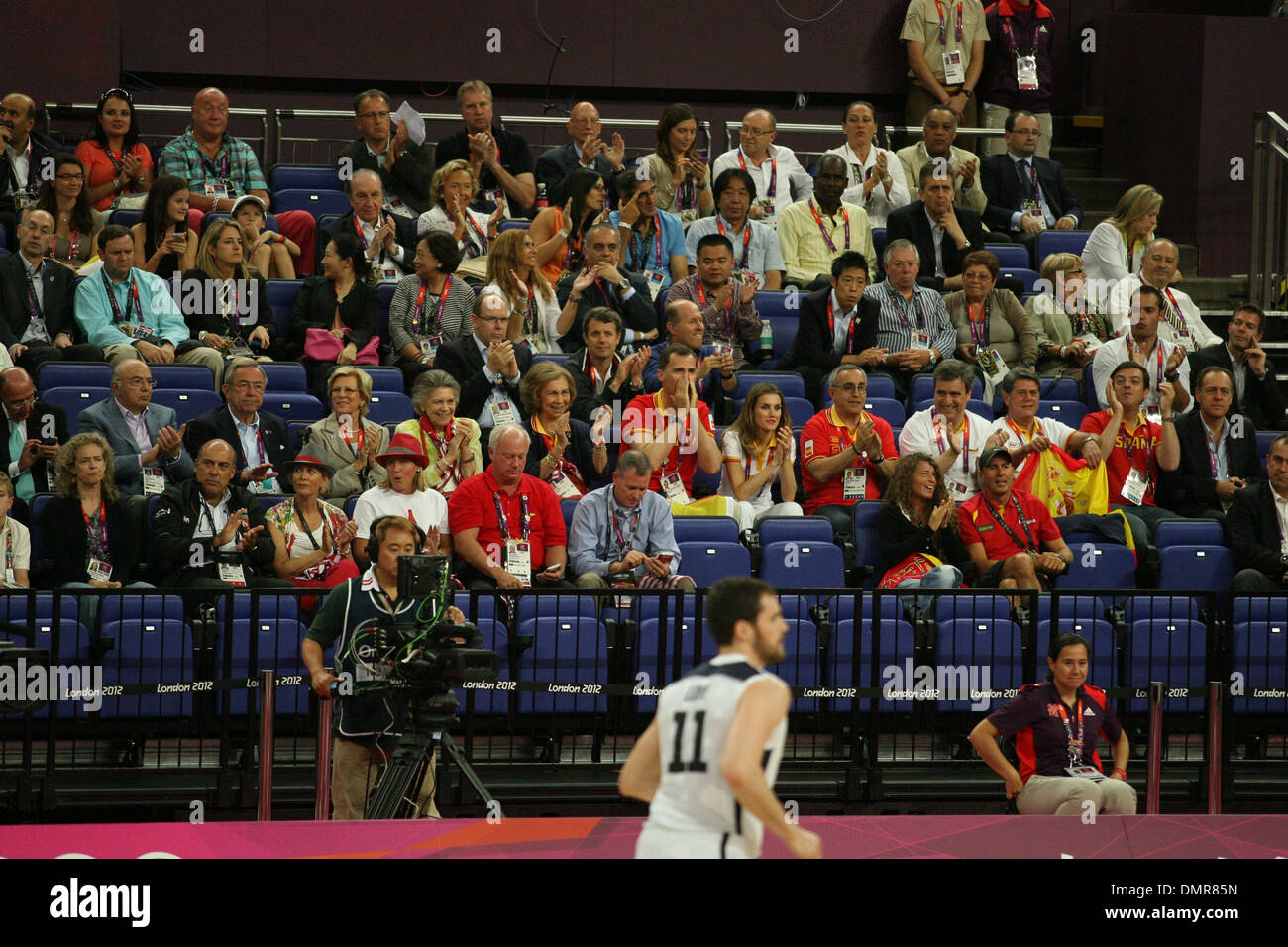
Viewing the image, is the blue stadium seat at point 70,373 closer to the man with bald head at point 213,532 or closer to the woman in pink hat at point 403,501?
the man with bald head at point 213,532

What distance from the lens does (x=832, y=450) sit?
9.52 metres

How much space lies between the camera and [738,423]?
9.39 metres

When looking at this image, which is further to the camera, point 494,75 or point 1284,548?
point 494,75

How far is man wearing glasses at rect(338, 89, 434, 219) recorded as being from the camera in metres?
11.6

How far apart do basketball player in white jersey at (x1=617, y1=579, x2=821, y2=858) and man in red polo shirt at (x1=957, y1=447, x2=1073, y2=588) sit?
4.57 metres

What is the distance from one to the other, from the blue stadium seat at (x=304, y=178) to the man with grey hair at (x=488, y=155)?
33.3 inches

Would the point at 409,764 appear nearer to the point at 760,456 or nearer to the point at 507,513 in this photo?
the point at 507,513

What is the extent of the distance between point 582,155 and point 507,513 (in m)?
4.11

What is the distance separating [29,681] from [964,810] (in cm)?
422

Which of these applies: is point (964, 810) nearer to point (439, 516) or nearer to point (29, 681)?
point (439, 516)

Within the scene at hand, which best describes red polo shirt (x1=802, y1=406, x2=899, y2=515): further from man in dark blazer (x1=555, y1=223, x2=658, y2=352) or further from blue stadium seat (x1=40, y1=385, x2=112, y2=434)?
blue stadium seat (x1=40, y1=385, x2=112, y2=434)

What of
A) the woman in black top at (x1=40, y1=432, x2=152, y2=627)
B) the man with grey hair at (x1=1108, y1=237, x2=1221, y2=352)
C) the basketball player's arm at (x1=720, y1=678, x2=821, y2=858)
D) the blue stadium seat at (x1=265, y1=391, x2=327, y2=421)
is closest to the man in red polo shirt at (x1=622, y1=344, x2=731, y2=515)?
the blue stadium seat at (x1=265, y1=391, x2=327, y2=421)

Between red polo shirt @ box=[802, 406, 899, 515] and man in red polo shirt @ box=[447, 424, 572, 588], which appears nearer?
man in red polo shirt @ box=[447, 424, 572, 588]
